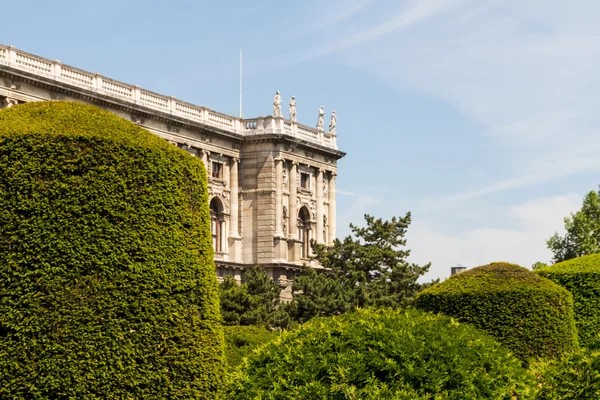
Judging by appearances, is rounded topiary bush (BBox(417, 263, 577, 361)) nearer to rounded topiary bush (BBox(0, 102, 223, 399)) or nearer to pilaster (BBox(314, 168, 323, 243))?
rounded topiary bush (BBox(0, 102, 223, 399))

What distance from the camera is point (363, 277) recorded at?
56156 millimetres

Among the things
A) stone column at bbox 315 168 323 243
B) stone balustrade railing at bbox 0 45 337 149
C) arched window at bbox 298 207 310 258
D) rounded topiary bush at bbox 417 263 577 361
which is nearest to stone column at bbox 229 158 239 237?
stone balustrade railing at bbox 0 45 337 149

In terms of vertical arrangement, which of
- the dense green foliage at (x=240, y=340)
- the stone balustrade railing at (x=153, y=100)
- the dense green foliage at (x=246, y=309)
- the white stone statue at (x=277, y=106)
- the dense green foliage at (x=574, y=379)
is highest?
the white stone statue at (x=277, y=106)

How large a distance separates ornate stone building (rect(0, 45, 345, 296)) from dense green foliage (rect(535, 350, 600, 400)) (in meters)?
50.1

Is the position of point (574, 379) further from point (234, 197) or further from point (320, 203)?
point (320, 203)

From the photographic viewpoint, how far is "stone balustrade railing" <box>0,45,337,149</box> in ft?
172

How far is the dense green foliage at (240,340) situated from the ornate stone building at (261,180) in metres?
38.2

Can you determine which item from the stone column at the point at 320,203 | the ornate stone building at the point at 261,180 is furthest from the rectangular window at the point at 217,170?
the stone column at the point at 320,203

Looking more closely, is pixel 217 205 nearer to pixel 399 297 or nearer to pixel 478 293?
pixel 399 297

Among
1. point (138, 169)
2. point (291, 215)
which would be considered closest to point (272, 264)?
point (291, 215)

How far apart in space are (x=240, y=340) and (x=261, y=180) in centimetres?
4615

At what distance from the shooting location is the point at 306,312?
172 ft

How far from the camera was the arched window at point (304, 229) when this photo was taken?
72.1m

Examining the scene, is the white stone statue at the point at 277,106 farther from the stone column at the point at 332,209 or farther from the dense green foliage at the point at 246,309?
the dense green foliage at the point at 246,309
